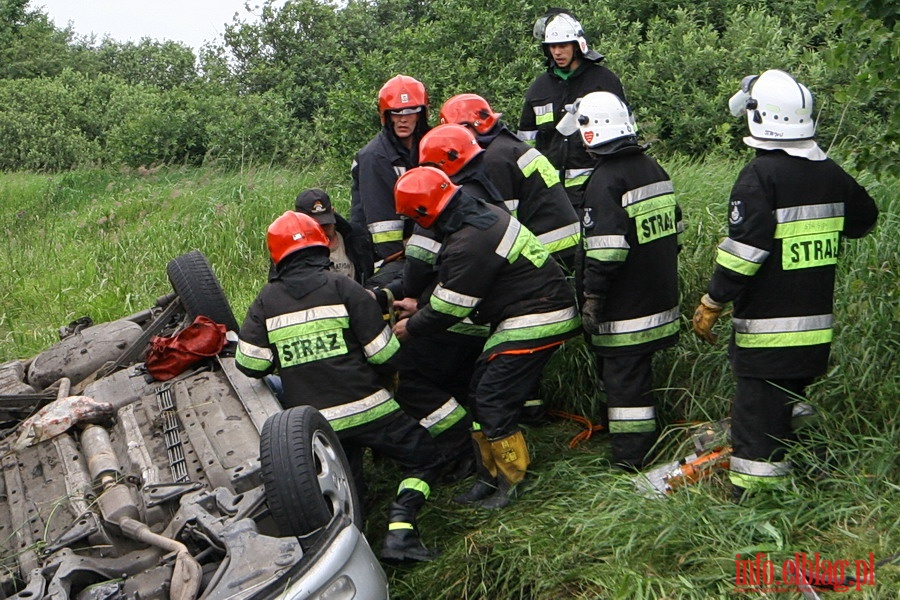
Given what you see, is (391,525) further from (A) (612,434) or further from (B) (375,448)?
(A) (612,434)

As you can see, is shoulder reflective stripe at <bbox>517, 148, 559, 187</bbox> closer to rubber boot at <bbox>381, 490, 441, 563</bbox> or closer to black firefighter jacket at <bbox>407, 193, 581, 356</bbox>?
black firefighter jacket at <bbox>407, 193, 581, 356</bbox>

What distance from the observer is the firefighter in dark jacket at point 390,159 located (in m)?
6.14

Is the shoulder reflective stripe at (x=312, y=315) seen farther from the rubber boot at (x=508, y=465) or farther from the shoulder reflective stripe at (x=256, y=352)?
the rubber boot at (x=508, y=465)

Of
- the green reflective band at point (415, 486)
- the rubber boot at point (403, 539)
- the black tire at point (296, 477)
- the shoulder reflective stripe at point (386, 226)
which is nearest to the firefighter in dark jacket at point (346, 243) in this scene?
the shoulder reflective stripe at point (386, 226)

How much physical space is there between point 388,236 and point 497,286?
1301 millimetres

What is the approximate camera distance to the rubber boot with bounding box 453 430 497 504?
5148mm

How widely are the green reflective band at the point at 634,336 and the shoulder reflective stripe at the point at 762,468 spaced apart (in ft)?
2.70

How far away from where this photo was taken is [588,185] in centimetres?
488

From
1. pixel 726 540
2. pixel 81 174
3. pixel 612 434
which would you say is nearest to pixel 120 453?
pixel 612 434

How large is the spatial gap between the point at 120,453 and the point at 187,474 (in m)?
0.52

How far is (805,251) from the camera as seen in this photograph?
13.8ft

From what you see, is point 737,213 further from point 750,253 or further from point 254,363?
point 254,363

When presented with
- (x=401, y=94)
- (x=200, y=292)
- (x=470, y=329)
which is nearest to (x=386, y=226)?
(x=401, y=94)

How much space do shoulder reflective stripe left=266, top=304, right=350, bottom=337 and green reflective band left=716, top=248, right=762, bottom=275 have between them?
5.73ft
